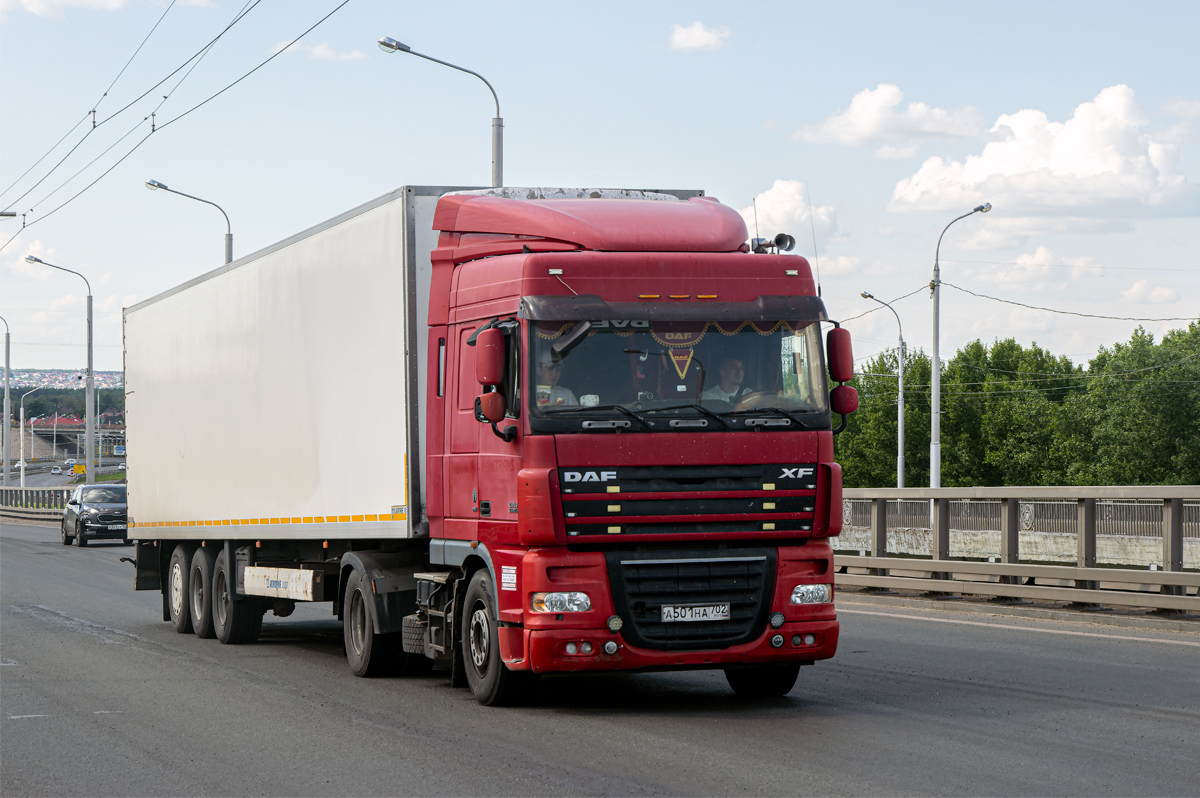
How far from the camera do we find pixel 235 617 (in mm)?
15188

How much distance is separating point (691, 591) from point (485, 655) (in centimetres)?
158

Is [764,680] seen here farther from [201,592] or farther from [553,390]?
[201,592]

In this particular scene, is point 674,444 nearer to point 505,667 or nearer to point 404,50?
point 505,667

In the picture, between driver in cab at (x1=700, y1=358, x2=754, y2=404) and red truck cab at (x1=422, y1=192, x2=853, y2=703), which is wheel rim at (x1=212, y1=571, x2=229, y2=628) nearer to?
red truck cab at (x1=422, y1=192, x2=853, y2=703)

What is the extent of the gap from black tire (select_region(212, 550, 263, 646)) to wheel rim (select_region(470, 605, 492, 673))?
5.69 metres

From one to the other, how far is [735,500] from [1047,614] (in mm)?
7426

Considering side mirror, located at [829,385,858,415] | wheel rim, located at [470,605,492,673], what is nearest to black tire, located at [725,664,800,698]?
wheel rim, located at [470,605,492,673]

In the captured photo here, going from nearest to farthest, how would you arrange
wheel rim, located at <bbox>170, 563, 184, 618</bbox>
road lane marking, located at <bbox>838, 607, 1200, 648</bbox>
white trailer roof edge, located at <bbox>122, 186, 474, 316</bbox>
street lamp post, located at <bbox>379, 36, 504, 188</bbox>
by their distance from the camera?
Answer: white trailer roof edge, located at <bbox>122, 186, 474, 316</bbox>, road lane marking, located at <bbox>838, 607, 1200, 648</bbox>, wheel rim, located at <bbox>170, 563, 184, 618</bbox>, street lamp post, located at <bbox>379, 36, 504, 188</bbox>

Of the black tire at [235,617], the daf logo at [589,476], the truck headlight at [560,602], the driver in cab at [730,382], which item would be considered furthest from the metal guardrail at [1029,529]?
the black tire at [235,617]

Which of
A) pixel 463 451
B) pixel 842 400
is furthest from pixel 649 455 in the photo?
pixel 463 451

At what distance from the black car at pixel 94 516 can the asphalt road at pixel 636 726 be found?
26.1 metres

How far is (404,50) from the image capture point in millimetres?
23891

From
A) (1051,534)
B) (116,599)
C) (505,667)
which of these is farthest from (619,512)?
(116,599)

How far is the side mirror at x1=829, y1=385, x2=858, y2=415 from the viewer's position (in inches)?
381
